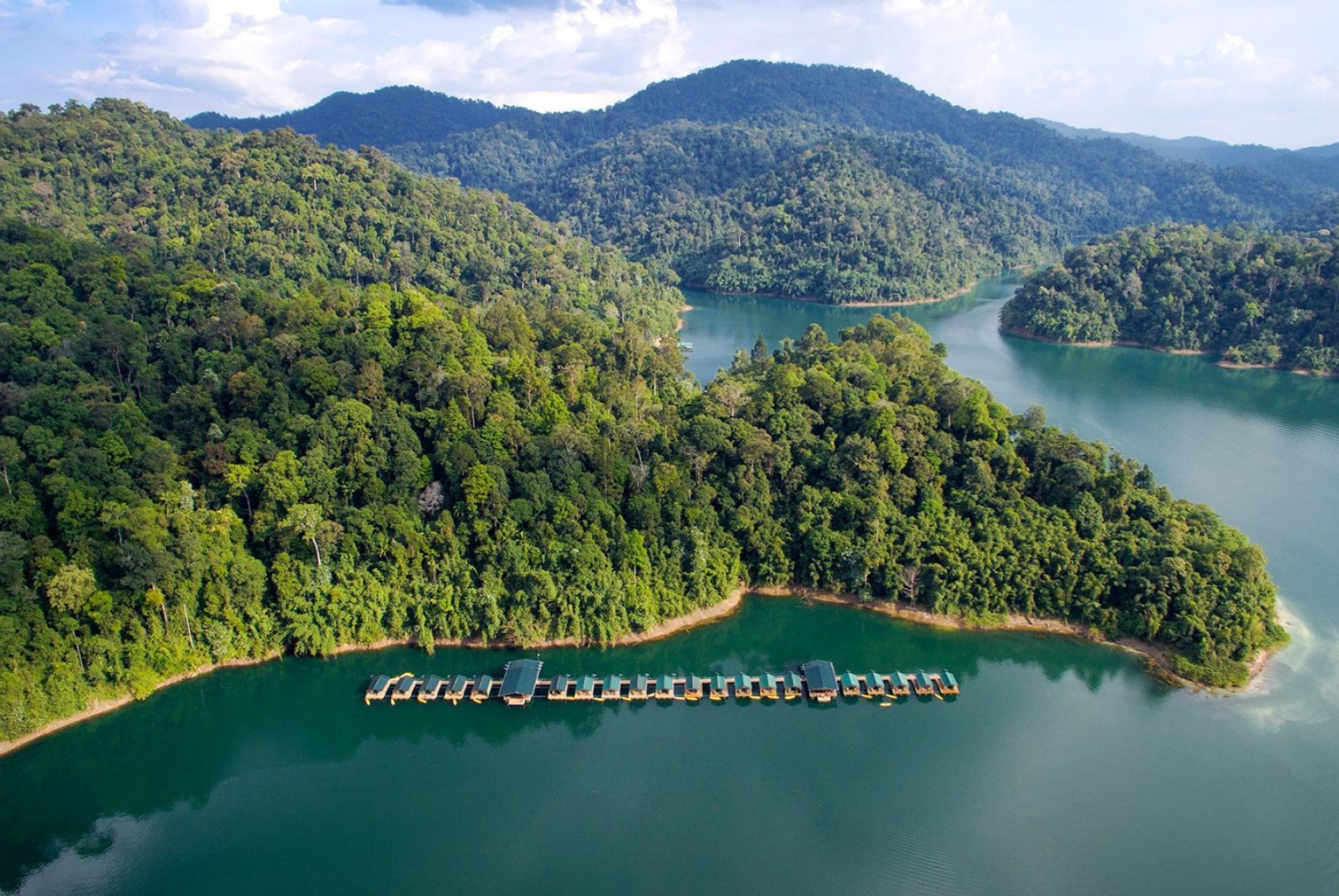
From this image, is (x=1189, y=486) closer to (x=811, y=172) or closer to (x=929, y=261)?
(x=929, y=261)

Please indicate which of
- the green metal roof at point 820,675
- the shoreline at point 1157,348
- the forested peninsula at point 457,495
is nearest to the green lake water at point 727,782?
the green metal roof at point 820,675

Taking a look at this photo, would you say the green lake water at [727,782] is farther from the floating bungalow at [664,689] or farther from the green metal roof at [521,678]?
the green metal roof at [521,678]

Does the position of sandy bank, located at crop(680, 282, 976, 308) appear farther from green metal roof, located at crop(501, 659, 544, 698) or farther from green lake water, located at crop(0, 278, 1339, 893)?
green metal roof, located at crop(501, 659, 544, 698)

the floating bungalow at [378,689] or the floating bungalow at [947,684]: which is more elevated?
the floating bungalow at [947,684]

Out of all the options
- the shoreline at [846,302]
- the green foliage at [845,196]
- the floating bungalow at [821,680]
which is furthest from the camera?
the green foliage at [845,196]

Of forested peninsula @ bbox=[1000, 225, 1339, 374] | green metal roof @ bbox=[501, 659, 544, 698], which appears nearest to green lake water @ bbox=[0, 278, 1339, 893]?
green metal roof @ bbox=[501, 659, 544, 698]

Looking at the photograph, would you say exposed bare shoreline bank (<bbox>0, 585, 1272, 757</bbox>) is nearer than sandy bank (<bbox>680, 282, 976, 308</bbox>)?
Yes
